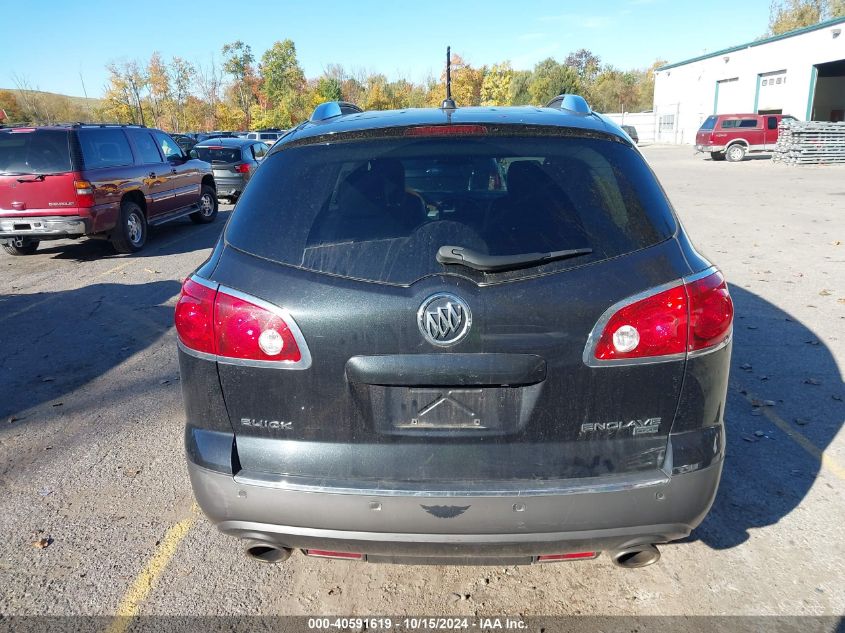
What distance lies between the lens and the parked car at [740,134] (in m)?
31.3

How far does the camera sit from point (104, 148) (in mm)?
9828

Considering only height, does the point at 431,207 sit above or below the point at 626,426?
above

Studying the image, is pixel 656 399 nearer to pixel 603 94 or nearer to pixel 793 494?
pixel 793 494

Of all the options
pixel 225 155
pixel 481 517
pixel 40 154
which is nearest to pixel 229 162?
pixel 225 155

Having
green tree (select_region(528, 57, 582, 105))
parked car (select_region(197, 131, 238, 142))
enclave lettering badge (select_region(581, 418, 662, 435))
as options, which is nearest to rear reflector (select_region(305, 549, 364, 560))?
enclave lettering badge (select_region(581, 418, 662, 435))

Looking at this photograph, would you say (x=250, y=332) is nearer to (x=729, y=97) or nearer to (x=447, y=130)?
(x=447, y=130)

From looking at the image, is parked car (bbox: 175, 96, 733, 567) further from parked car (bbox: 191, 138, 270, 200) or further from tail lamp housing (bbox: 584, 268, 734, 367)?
parked car (bbox: 191, 138, 270, 200)

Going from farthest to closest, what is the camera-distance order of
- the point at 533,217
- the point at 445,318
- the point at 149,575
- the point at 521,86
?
the point at 521,86, the point at 149,575, the point at 533,217, the point at 445,318

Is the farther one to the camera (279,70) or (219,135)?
(279,70)

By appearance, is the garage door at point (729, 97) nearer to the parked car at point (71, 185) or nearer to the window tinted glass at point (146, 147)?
the window tinted glass at point (146, 147)

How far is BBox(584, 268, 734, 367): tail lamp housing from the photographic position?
208cm

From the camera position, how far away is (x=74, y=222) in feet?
30.7

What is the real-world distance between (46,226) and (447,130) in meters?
9.04

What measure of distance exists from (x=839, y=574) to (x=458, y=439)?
198cm
